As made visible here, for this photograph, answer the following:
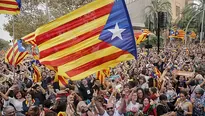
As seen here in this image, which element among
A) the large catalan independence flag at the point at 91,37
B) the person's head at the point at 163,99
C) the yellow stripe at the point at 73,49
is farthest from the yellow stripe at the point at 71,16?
the person's head at the point at 163,99

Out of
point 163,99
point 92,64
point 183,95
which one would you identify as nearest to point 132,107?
point 163,99

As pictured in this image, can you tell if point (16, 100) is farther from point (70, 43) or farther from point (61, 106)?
point (70, 43)

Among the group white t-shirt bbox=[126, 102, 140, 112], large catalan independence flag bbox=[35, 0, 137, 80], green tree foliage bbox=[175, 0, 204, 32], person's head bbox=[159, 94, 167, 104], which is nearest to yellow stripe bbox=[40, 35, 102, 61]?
large catalan independence flag bbox=[35, 0, 137, 80]

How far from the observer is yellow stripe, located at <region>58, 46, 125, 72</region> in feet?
16.4

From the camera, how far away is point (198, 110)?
21.5 feet

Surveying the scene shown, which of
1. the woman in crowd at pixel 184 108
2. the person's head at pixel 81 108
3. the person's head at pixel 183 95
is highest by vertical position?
the person's head at pixel 183 95

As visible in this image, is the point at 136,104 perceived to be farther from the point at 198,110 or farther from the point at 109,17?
the point at 109,17

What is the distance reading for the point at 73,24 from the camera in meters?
5.07

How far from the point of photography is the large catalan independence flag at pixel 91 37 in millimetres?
5062

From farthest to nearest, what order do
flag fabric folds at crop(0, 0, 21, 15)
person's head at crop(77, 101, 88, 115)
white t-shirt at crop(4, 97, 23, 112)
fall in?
flag fabric folds at crop(0, 0, 21, 15)
white t-shirt at crop(4, 97, 23, 112)
person's head at crop(77, 101, 88, 115)

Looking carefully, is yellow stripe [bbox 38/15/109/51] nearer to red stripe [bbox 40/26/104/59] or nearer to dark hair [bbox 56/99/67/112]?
red stripe [bbox 40/26/104/59]

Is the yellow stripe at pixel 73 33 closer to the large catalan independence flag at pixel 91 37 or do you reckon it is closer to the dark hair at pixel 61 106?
the large catalan independence flag at pixel 91 37

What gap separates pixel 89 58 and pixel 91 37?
0.35 meters

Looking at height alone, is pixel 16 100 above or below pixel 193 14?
below
